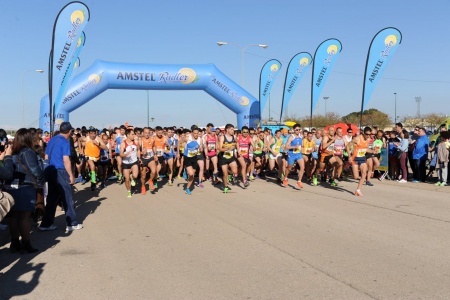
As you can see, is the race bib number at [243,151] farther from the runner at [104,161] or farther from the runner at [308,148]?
the runner at [104,161]

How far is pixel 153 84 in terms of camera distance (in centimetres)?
2173

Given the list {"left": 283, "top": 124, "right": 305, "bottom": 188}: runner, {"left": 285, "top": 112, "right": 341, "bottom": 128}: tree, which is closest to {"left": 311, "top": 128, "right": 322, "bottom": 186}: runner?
{"left": 283, "top": 124, "right": 305, "bottom": 188}: runner

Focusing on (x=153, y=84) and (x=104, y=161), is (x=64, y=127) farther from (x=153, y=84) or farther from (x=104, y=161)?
(x=153, y=84)

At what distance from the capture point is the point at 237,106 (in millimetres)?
23062

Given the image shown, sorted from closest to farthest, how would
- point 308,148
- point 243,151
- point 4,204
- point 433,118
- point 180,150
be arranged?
point 4,204 → point 243,151 → point 308,148 → point 180,150 → point 433,118

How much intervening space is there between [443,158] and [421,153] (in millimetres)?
1051

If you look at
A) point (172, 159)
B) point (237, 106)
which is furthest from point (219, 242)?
point (237, 106)

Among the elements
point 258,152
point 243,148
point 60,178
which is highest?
point 243,148

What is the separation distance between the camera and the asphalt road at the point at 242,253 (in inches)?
168

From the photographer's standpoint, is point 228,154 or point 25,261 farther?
point 228,154

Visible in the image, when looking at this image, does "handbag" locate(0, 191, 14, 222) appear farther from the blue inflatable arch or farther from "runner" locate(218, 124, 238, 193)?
the blue inflatable arch

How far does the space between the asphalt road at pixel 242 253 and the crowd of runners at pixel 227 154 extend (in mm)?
1996

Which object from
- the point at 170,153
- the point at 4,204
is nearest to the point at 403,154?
the point at 170,153

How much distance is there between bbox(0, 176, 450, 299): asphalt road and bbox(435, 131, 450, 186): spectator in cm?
333
